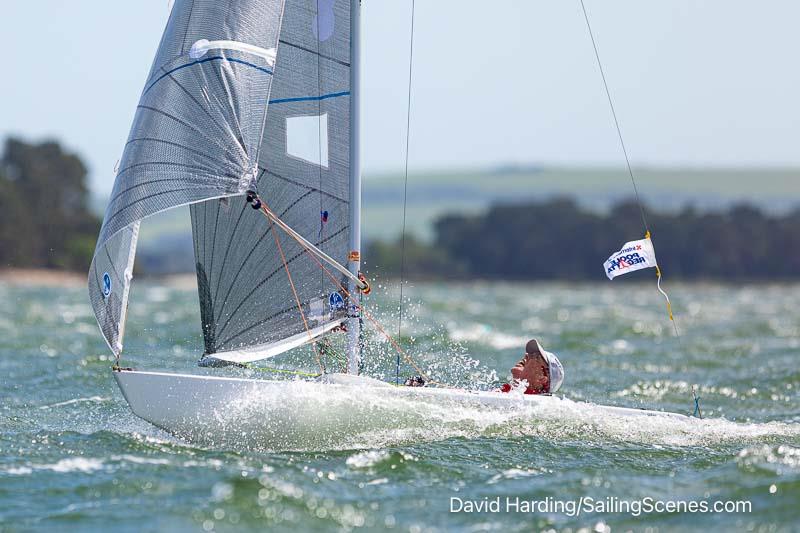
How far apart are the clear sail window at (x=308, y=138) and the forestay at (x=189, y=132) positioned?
0.85m

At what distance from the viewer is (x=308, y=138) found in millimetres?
11078

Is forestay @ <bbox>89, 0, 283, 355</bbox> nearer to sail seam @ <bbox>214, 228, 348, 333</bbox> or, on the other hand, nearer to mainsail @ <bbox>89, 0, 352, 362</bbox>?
mainsail @ <bbox>89, 0, 352, 362</bbox>

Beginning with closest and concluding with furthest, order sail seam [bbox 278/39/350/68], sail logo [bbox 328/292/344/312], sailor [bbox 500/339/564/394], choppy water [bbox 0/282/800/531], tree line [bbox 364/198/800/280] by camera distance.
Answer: choppy water [bbox 0/282/800/531]
sail seam [bbox 278/39/350/68]
sail logo [bbox 328/292/344/312]
sailor [bbox 500/339/564/394]
tree line [bbox 364/198/800/280]

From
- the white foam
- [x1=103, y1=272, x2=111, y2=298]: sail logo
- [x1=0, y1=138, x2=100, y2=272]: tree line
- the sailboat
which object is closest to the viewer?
the white foam

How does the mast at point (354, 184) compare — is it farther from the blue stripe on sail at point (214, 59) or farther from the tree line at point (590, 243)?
the tree line at point (590, 243)

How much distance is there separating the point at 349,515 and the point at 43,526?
→ 2.09 m

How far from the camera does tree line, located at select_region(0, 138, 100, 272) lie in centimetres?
8419

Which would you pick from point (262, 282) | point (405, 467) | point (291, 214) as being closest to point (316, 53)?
point (291, 214)

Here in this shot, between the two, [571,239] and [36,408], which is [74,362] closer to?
[36,408]

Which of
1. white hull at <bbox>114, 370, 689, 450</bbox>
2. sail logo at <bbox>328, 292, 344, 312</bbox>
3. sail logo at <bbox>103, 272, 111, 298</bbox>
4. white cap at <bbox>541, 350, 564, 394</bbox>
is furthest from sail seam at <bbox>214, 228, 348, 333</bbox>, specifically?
white cap at <bbox>541, 350, 564, 394</bbox>

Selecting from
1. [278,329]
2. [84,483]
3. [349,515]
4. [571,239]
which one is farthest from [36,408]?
[571,239]

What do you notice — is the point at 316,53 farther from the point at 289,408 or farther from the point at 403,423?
the point at 403,423

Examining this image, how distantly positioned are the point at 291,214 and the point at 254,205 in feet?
3.01

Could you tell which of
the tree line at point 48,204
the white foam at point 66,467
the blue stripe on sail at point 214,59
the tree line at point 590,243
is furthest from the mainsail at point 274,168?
the tree line at point 590,243
